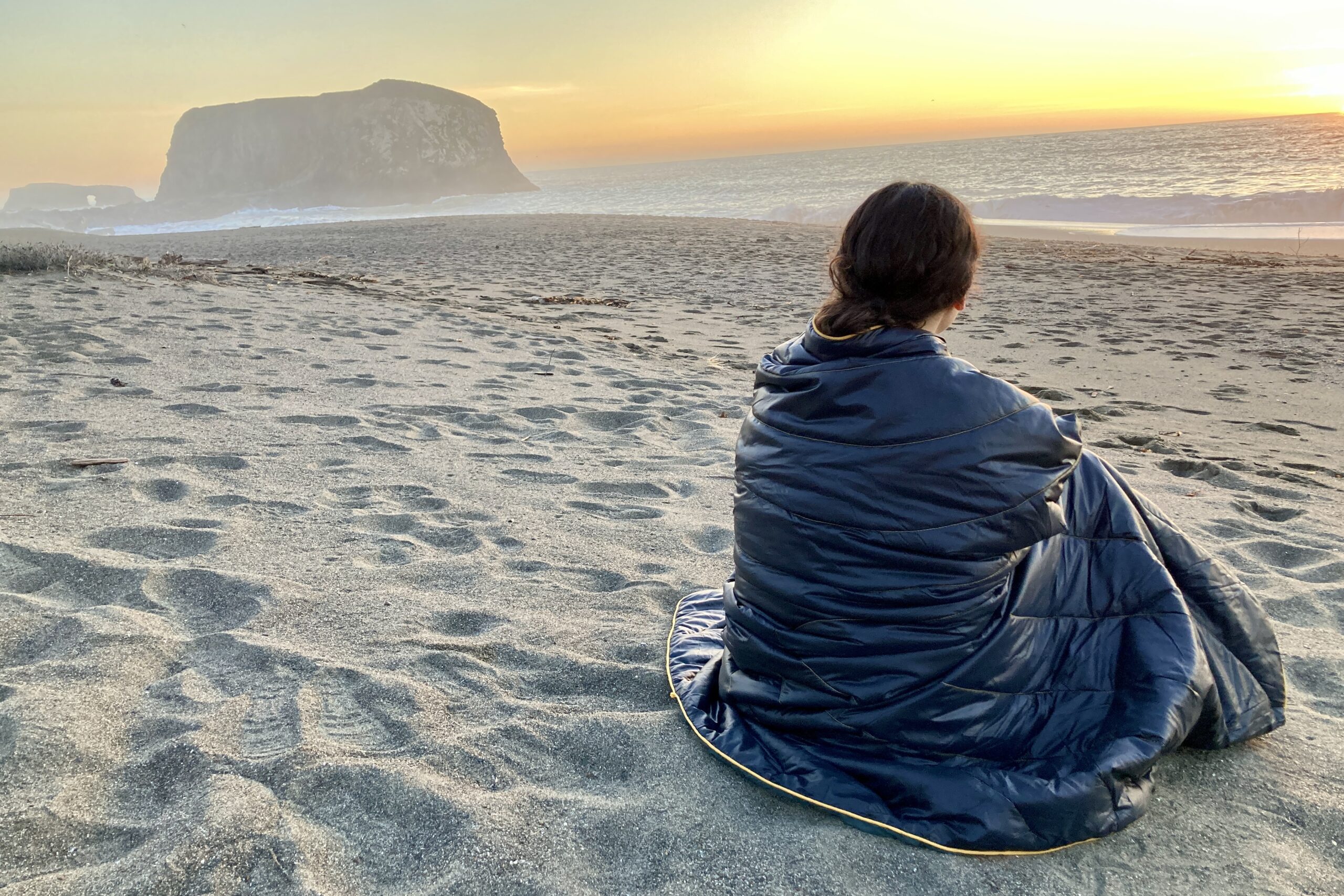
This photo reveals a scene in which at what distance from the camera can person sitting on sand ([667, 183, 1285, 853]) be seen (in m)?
1.69

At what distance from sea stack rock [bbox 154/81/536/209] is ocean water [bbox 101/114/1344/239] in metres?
38.2

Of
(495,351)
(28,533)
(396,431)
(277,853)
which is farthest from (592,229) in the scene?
(277,853)

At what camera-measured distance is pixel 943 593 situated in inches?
68.2

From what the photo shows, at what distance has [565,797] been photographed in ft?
5.96

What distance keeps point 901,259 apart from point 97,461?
3.35 m

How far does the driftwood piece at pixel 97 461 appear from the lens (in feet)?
11.0

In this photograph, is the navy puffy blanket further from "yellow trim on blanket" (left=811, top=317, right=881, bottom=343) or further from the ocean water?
the ocean water

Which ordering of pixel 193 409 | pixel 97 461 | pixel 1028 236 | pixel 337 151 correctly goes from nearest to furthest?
pixel 97 461 < pixel 193 409 < pixel 1028 236 < pixel 337 151

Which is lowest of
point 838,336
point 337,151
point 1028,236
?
point 1028,236

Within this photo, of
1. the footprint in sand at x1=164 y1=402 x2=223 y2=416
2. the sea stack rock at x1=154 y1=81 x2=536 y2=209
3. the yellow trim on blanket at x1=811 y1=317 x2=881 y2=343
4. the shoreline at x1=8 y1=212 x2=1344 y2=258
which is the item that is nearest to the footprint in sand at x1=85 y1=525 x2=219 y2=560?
the footprint in sand at x1=164 y1=402 x2=223 y2=416

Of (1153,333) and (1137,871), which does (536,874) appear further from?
(1153,333)

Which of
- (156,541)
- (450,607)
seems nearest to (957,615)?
(450,607)

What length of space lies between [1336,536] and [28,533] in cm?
486

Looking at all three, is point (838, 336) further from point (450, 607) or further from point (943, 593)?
point (450, 607)
